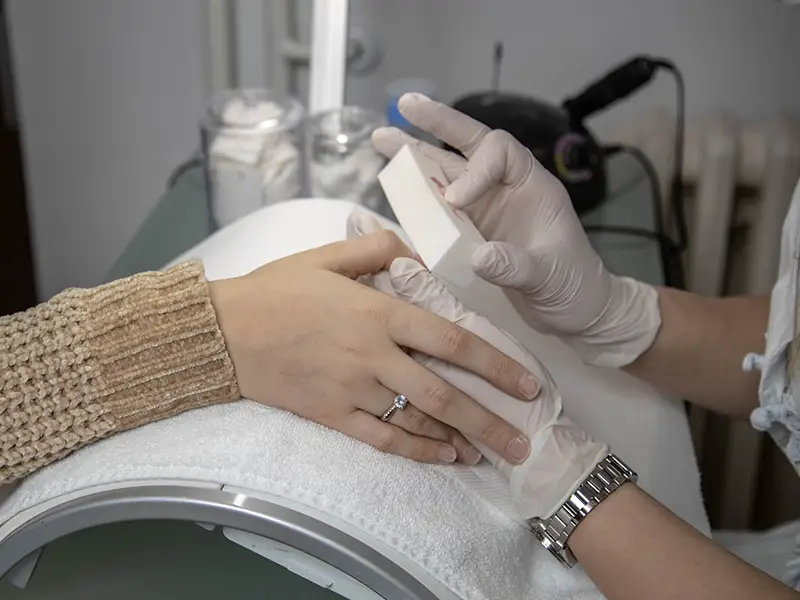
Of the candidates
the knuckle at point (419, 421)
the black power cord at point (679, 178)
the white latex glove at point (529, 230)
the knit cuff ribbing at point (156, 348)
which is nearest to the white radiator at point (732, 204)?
the black power cord at point (679, 178)

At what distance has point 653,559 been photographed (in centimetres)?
62

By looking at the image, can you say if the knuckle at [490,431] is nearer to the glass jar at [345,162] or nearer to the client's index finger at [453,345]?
the client's index finger at [453,345]

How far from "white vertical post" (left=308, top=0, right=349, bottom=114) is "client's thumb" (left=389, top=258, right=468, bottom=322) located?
0.50 meters

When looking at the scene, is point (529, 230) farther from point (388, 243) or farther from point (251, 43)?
point (251, 43)

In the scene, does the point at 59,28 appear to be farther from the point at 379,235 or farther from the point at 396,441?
the point at 396,441

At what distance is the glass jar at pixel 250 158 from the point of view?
1.08 m

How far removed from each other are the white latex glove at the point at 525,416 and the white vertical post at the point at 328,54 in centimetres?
50

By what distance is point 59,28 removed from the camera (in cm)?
149

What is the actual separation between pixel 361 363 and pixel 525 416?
5.4 inches

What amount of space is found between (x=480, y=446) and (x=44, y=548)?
329 millimetres

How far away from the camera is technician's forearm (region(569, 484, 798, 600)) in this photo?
23.9 inches

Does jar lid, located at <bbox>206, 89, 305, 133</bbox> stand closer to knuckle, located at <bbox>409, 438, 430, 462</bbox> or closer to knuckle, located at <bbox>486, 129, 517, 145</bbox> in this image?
knuckle, located at <bbox>486, 129, 517, 145</bbox>

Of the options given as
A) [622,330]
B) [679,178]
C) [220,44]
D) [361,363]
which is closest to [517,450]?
[361,363]

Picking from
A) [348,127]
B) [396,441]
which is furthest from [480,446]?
[348,127]
